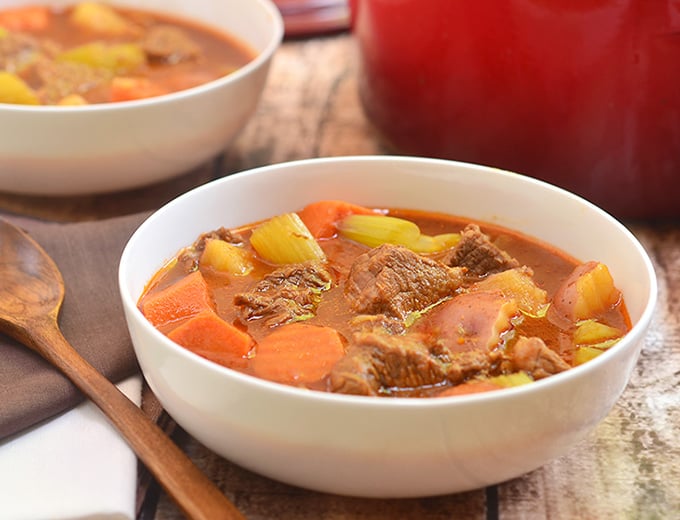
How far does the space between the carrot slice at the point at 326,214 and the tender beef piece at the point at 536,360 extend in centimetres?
69

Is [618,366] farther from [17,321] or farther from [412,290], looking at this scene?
[17,321]

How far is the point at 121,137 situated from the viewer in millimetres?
2859

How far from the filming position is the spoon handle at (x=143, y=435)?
1720mm

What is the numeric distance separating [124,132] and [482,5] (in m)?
1.05

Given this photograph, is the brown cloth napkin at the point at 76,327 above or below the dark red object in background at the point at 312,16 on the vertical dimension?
above

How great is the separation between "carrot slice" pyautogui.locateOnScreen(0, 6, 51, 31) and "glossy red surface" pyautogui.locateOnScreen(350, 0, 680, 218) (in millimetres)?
1357

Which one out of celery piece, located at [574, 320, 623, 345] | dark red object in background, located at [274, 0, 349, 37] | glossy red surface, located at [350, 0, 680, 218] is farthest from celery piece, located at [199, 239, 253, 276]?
dark red object in background, located at [274, 0, 349, 37]

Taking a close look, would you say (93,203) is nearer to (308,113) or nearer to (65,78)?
(65,78)

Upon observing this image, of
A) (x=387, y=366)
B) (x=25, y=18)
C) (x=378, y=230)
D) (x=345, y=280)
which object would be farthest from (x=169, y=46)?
(x=387, y=366)

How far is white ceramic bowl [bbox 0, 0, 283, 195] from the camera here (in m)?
2.81

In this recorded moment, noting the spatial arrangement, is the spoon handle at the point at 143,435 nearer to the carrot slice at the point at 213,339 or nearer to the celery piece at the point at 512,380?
the carrot slice at the point at 213,339

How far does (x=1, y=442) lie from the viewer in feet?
6.57

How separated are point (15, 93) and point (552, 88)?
1.58 m

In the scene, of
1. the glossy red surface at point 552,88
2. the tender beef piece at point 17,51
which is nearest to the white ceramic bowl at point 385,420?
the glossy red surface at point 552,88
